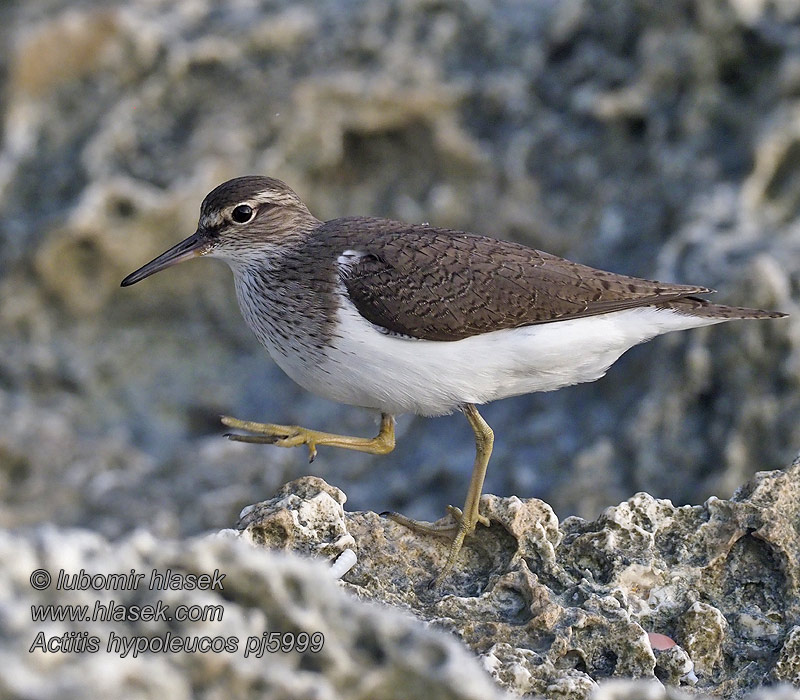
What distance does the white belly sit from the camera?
543 cm

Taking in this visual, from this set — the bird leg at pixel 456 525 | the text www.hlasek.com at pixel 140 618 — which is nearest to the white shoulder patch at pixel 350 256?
the bird leg at pixel 456 525

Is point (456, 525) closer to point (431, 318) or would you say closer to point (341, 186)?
point (431, 318)

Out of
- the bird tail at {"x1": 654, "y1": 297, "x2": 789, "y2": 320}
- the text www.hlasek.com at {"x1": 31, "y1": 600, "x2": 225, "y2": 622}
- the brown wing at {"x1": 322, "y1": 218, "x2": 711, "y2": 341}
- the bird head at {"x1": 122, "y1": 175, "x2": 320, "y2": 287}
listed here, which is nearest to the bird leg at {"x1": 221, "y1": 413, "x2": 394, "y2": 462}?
the brown wing at {"x1": 322, "y1": 218, "x2": 711, "y2": 341}

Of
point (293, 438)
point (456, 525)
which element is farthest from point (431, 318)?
point (456, 525)

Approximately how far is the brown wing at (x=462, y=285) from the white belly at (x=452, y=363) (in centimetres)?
7

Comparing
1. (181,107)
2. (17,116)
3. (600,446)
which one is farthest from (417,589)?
(17,116)

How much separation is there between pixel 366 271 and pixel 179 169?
4.61 m

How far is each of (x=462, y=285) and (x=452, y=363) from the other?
0.43 metres

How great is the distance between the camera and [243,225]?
20.1 feet

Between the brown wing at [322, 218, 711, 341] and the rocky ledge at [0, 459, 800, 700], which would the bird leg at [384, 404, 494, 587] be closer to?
the rocky ledge at [0, 459, 800, 700]

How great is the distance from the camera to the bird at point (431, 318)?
5480mm

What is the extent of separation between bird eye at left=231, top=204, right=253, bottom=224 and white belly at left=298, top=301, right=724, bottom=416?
94 centimetres

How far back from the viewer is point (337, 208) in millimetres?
10109

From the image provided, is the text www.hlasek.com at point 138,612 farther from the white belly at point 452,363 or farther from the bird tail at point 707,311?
the bird tail at point 707,311
